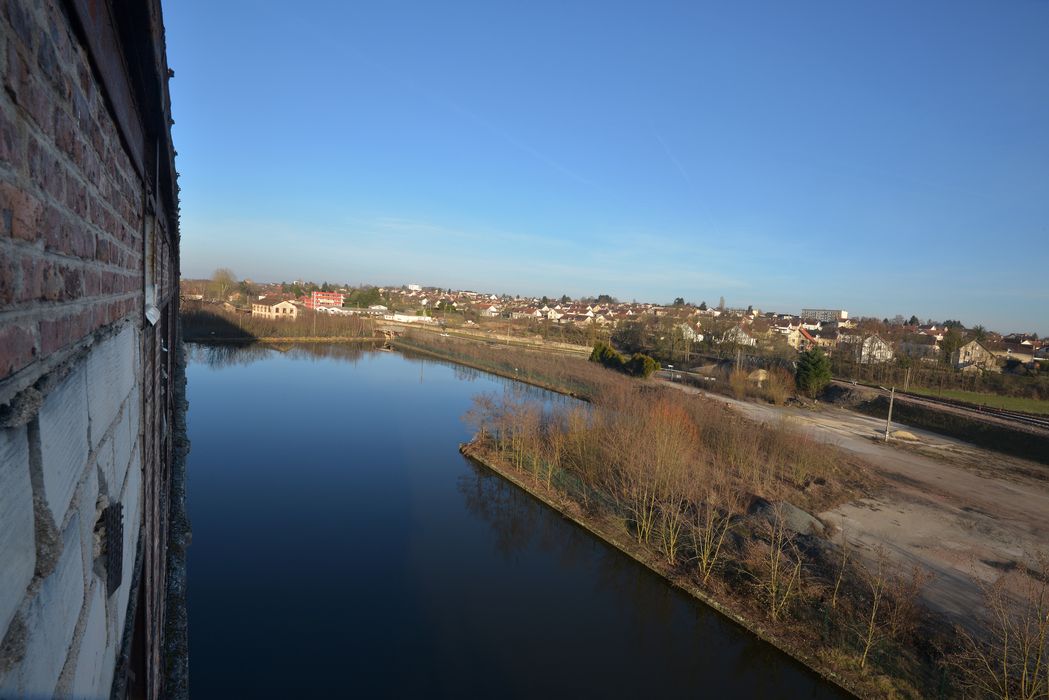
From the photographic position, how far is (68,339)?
88 centimetres

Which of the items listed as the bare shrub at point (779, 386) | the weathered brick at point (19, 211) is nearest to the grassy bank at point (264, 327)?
the bare shrub at point (779, 386)

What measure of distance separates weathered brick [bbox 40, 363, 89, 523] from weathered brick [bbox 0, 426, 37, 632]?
73 millimetres

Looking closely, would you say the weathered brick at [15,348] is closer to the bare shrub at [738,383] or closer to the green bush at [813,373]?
the bare shrub at [738,383]

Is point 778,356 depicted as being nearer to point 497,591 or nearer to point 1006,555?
point 1006,555

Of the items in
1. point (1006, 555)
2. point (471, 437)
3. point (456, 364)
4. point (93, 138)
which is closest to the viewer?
point (93, 138)

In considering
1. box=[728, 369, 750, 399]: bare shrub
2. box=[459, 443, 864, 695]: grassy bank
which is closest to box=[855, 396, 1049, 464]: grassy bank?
box=[728, 369, 750, 399]: bare shrub

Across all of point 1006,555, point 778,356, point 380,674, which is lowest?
point 380,674

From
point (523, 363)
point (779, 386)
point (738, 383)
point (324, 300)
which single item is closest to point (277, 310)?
point (324, 300)

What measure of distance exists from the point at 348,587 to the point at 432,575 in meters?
1.59

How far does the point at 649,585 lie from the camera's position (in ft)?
36.9

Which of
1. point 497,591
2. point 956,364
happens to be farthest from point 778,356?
point 497,591

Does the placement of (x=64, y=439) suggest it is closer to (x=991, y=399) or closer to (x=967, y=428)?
(x=967, y=428)

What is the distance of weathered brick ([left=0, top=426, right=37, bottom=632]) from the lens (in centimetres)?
58

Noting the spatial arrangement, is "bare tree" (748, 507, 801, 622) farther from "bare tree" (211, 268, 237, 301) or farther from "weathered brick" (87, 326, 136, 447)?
"bare tree" (211, 268, 237, 301)
